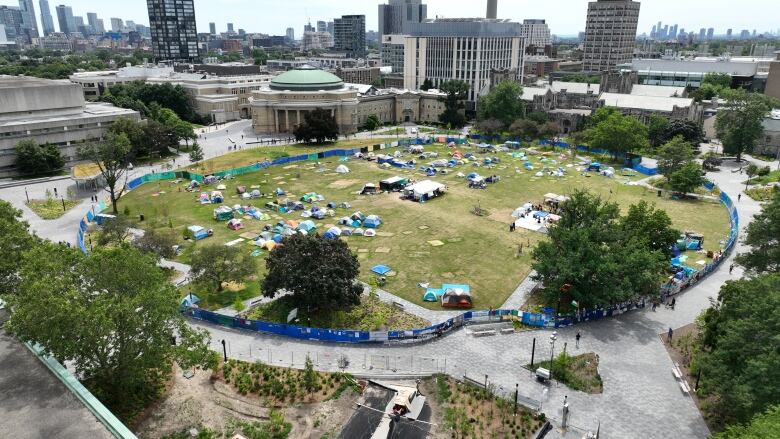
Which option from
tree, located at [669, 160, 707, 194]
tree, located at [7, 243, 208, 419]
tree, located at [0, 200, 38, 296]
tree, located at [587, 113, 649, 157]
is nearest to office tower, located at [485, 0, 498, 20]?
tree, located at [587, 113, 649, 157]

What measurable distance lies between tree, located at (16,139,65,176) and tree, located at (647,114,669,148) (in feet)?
347

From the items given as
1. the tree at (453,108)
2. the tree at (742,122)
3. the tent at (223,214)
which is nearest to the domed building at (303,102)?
the tree at (453,108)

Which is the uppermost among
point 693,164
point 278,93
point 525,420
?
point 278,93

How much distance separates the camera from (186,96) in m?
129

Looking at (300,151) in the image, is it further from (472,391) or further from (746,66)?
(746,66)

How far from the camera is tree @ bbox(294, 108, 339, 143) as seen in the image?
103 m

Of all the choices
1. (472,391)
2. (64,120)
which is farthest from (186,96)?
(472,391)

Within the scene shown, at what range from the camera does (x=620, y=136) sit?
295 feet

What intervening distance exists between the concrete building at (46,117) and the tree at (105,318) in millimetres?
63633

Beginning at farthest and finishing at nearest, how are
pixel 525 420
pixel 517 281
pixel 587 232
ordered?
pixel 517 281
pixel 587 232
pixel 525 420

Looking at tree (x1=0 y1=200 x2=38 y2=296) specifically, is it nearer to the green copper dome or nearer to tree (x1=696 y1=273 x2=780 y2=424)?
tree (x1=696 y1=273 x2=780 y2=424)

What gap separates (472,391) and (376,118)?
100773mm

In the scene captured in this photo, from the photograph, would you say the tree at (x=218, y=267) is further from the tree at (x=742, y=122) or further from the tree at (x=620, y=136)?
the tree at (x=742, y=122)

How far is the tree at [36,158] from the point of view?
78.1 meters
